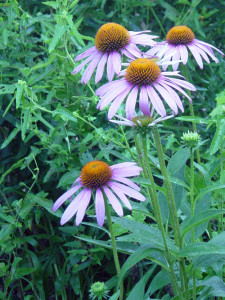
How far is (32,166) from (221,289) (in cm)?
81

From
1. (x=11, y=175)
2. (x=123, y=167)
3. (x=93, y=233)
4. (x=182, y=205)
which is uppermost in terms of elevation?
(x=123, y=167)

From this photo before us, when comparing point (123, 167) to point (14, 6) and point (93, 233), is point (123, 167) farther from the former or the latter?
point (14, 6)

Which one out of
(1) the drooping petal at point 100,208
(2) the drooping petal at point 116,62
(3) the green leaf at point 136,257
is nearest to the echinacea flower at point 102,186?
(1) the drooping petal at point 100,208

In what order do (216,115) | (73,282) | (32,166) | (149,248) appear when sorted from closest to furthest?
(149,248), (216,115), (73,282), (32,166)

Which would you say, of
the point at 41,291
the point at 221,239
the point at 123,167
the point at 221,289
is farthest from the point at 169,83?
the point at 41,291

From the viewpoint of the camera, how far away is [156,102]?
815 mm

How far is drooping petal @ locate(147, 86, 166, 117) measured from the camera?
80cm

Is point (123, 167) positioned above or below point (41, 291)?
above

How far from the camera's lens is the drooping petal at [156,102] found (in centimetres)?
80

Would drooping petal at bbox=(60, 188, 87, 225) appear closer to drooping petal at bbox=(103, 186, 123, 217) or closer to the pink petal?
drooping petal at bbox=(103, 186, 123, 217)

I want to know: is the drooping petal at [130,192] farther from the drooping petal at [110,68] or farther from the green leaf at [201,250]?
the drooping petal at [110,68]

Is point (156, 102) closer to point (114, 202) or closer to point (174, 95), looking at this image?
point (174, 95)

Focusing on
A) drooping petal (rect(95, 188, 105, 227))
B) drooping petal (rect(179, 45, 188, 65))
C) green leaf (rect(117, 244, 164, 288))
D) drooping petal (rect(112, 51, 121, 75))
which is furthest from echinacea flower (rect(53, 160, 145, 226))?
drooping petal (rect(179, 45, 188, 65))

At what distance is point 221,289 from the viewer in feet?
3.04
